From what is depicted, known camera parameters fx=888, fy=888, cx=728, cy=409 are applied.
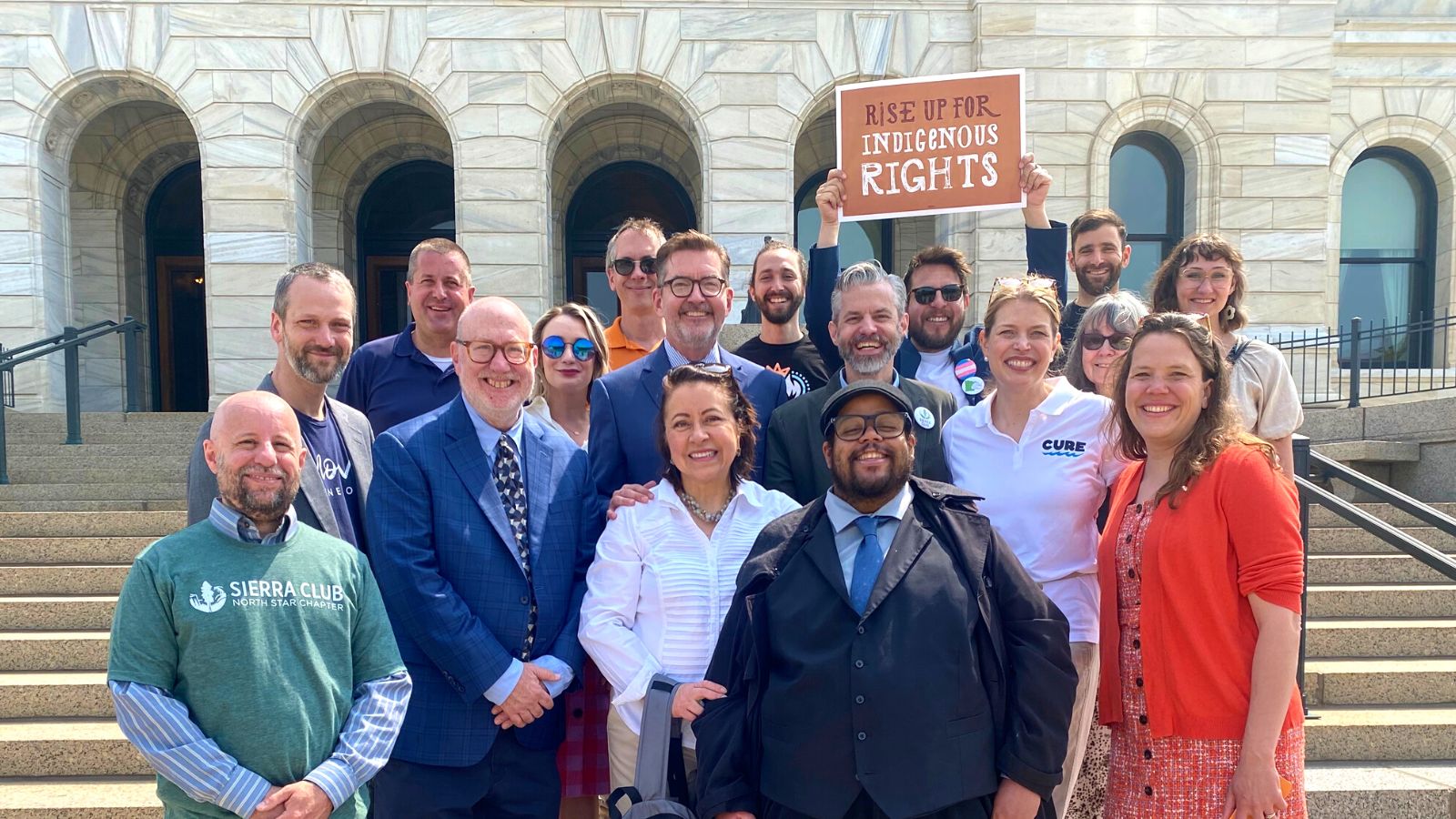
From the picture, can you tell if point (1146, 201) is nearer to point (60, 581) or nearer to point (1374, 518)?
point (1374, 518)

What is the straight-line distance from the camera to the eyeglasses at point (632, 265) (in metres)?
4.52

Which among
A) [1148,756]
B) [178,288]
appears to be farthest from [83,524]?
[178,288]

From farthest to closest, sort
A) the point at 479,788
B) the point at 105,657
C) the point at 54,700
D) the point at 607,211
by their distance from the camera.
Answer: the point at 607,211 < the point at 105,657 < the point at 54,700 < the point at 479,788

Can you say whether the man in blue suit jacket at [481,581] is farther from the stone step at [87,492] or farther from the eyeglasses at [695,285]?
the stone step at [87,492]

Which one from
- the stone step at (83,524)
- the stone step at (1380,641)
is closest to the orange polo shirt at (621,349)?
the stone step at (83,524)

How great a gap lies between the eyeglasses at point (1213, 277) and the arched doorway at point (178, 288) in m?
14.9

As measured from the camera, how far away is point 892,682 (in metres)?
2.35

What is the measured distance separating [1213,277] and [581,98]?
31.6 ft

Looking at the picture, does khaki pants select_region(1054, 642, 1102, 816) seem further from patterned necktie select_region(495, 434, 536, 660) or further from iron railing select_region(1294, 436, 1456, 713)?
iron railing select_region(1294, 436, 1456, 713)

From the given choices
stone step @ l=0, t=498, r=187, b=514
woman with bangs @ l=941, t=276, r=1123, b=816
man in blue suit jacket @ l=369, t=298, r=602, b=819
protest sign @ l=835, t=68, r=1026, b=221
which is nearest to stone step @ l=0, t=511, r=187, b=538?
stone step @ l=0, t=498, r=187, b=514

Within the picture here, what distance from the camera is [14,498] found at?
7.41 metres

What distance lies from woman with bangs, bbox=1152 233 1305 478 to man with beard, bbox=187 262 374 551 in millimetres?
3127

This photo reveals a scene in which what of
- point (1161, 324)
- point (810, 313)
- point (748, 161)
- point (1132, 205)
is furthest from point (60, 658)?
point (1132, 205)

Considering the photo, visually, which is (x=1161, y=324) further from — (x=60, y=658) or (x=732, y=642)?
(x=60, y=658)
